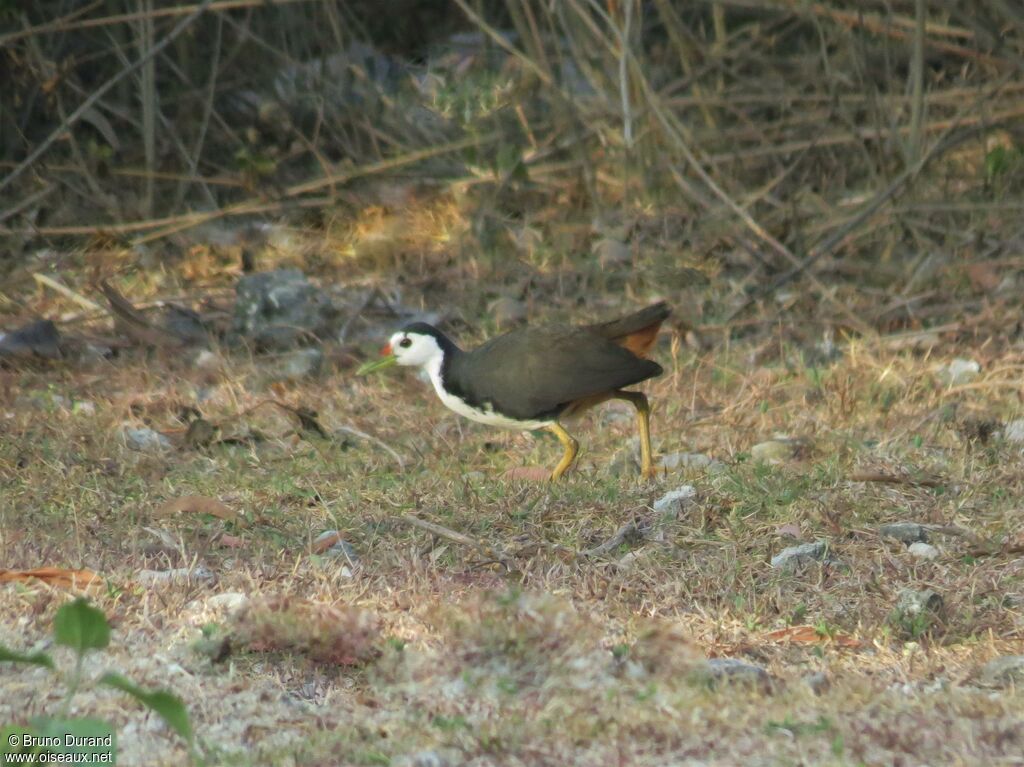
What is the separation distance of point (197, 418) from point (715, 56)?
12.2ft

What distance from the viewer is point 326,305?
24.0ft

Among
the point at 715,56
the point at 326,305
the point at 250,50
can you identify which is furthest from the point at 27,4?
the point at 715,56

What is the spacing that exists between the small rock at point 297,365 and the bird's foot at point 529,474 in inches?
63.6

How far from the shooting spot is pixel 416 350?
5.66m

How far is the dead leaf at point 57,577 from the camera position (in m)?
3.68

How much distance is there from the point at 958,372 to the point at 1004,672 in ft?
10.1

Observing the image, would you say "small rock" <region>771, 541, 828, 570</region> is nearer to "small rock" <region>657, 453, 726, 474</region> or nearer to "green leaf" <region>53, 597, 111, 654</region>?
"small rock" <region>657, 453, 726, 474</region>

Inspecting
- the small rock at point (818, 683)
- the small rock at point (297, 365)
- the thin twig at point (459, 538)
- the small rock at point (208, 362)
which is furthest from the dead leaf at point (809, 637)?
the small rock at point (208, 362)

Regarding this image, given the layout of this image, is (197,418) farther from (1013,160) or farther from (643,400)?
(1013,160)

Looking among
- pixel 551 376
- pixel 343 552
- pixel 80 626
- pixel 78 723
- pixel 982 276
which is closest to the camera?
pixel 78 723

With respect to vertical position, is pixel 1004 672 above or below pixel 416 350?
above

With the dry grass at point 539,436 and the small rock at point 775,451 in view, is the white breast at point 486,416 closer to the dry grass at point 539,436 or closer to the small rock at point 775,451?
the dry grass at point 539,436

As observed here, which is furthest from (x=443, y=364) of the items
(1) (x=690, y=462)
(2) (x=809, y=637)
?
(2) (x=809, y=637)

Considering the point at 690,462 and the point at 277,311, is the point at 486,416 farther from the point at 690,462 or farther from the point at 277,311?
the point at 277,311
